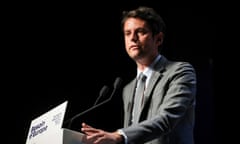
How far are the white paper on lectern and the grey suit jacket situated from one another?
0.84 ft

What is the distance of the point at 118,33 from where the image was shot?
10.6 ft

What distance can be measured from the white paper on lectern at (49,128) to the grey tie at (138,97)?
424mm

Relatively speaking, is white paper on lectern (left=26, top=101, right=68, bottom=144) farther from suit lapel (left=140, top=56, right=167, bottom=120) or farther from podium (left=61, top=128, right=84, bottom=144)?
suit lapel (left=140, top=56, right=167, bottom=120)

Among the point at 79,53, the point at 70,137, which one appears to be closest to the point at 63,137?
the point at 70,137

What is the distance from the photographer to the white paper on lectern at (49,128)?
59.4 inches

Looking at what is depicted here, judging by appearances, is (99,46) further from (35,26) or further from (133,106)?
(133,106)

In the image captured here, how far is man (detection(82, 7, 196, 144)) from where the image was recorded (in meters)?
1.60

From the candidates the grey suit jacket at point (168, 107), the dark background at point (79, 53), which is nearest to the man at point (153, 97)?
the grey suit jacket at point (168, 107)

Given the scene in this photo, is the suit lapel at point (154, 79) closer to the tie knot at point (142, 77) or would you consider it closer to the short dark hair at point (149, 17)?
the tie knot at point (142, 77)

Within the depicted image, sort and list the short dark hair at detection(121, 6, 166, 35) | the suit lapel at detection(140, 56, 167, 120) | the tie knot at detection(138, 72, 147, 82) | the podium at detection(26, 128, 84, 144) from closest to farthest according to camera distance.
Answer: the podium at detection(26, 128, 84, 144)
the suit lapel at detection(140, 56, 167, 120)
the tie knot at detection(138, 72, 147, 82)
the short dark hair at detection(121, 6, 166, 35)

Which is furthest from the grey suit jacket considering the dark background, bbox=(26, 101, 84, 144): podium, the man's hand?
the dark background

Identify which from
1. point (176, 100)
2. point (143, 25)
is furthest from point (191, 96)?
point (143, 25)

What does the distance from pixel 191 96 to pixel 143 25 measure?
457mm

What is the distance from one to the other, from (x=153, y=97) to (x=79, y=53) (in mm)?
1433
